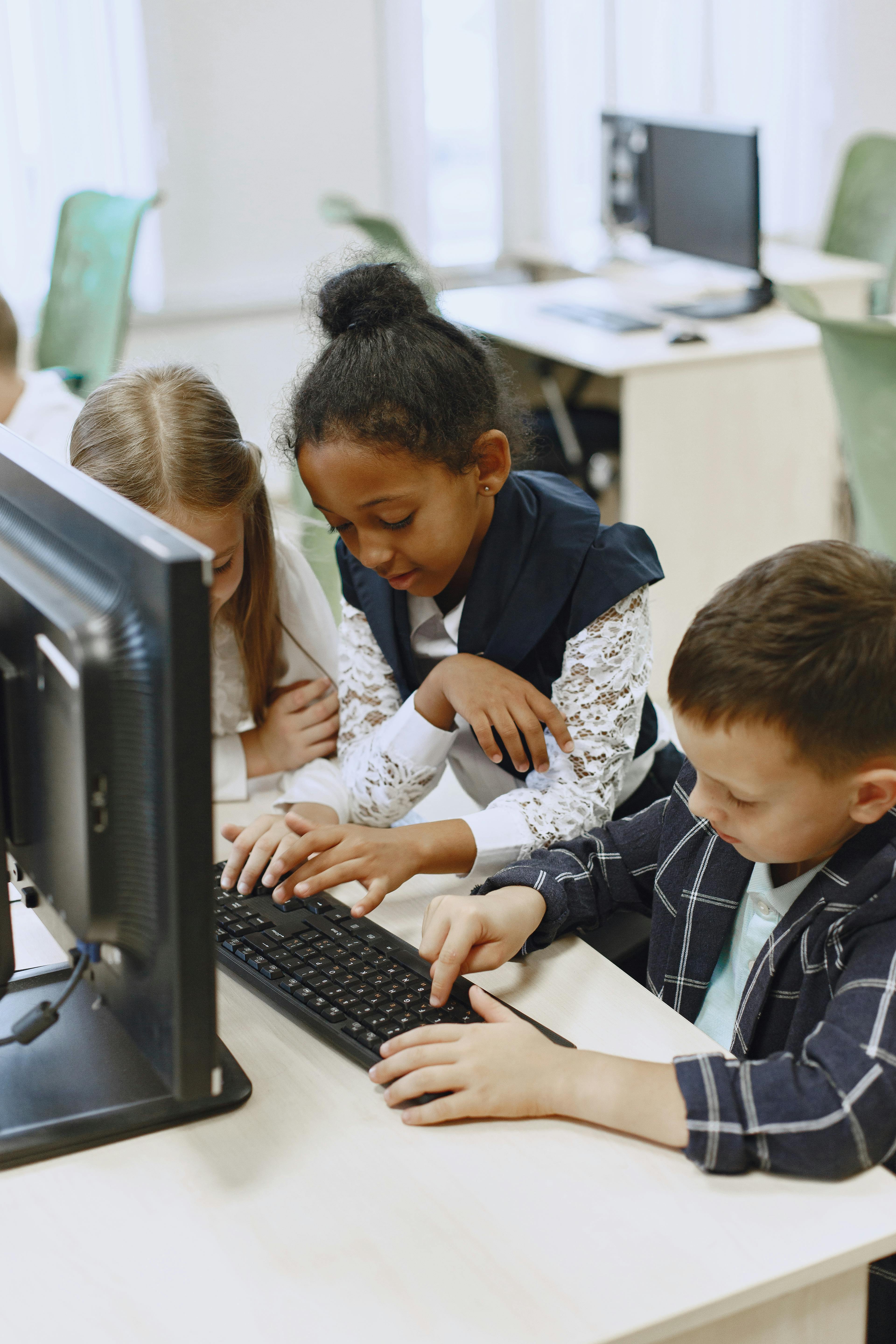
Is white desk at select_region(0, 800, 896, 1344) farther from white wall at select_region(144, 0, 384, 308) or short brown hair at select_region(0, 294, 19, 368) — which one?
white wall at select_region(144, 0, 384, 308)

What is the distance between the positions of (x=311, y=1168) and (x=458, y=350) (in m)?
0.70

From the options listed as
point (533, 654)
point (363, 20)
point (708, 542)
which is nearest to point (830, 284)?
point (708, 542)

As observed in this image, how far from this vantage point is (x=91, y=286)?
3066 mm

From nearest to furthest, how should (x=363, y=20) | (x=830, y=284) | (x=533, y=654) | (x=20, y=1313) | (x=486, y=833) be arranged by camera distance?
(x=20, y=1313) < (x=486, y=833) < (x=533, y=654) < (x=830, y=284) < (x=363, y=20)

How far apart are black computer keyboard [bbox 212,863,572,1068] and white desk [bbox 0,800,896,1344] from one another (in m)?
0.05

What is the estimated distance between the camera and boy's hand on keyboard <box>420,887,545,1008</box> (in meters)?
0.86

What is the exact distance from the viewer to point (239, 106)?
12.8ft

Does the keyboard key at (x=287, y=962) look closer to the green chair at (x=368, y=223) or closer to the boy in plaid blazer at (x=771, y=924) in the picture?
the boy in plaid blazer at (x=771, y=924)

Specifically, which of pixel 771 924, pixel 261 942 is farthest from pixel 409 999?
pixel 771 924

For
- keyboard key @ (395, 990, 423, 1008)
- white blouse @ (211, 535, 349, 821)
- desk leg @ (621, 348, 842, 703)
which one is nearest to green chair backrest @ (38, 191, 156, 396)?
desk leg @ (621, 348, 842, 703)

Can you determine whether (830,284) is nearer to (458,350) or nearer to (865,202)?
(865,202)

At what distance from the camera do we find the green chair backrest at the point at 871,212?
3539 mm

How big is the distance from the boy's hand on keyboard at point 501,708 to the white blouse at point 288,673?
169 mm

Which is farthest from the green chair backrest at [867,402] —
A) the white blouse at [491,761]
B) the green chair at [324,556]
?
the white blouse at [491,761]
